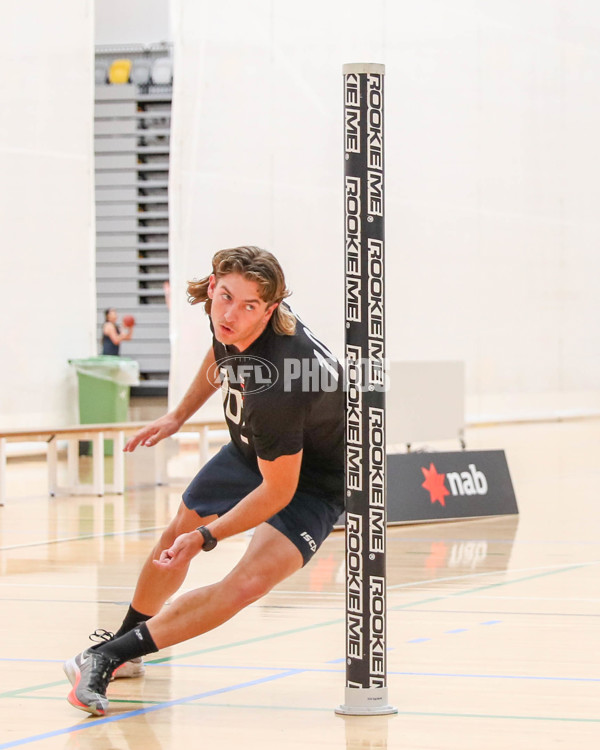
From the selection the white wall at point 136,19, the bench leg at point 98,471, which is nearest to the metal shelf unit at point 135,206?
the white wall at point 136,19

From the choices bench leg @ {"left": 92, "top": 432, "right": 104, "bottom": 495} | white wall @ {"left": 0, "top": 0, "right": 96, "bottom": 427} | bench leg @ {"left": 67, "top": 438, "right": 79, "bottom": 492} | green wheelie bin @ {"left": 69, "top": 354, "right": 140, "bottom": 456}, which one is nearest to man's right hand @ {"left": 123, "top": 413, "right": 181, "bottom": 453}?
bench leg @ {"left": 92, "top": 432, "right": 104, "bottom": 495}

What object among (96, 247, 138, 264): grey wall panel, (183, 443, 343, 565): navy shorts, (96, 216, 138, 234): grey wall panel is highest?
(96, 216, 138, 234): grey wall panel

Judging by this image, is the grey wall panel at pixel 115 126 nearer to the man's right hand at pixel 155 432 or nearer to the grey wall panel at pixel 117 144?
the grey wall panel at pixel 117 144

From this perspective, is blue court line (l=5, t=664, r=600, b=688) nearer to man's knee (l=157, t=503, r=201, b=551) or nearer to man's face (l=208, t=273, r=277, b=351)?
man's knee (l=157, t=503, r=201, b=551)

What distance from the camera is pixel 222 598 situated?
13.8ft

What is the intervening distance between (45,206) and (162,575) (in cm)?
1135

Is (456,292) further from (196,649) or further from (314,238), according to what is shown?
(196,649)

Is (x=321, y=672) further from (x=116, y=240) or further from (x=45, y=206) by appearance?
(x=116, y=240)

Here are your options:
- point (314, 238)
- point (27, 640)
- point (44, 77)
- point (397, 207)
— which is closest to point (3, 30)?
point (44, 77)

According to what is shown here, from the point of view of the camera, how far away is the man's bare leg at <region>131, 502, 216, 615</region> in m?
4.53

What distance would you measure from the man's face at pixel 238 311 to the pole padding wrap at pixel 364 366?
300 millimetres

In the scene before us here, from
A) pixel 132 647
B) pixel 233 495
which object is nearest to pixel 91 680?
pixel 132 647

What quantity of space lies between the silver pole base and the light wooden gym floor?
0.03 meters

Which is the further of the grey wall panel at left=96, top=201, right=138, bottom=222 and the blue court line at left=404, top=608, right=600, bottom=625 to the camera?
the grey wall panel at left=96, top=201, right=138, bottom=222
